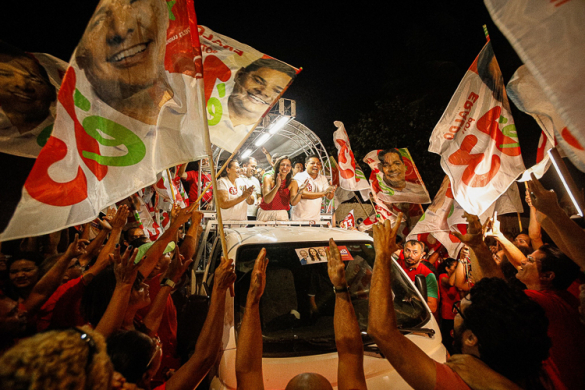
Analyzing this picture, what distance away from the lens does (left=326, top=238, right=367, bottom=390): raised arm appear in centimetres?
163

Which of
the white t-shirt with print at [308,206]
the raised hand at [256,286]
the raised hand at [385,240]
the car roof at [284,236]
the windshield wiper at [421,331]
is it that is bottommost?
the windshield wiper at [421,331]

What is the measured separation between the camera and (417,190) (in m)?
5.65

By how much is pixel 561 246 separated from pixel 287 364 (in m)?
2.06

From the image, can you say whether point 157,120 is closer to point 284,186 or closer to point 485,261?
point 485,261

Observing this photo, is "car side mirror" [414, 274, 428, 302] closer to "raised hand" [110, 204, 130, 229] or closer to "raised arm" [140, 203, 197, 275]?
"raised arm" [140, 203, 197, 275]

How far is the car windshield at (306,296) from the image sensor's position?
2.40 metres

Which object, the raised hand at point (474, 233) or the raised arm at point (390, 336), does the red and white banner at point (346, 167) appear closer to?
the raised hand at point (474, 233)

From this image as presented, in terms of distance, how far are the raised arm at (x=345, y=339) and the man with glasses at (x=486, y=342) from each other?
0.75ft

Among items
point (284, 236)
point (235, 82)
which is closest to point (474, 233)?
point (284, 236)

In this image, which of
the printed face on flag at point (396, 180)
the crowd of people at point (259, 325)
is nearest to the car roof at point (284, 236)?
the crowd of people at point (259, 325)

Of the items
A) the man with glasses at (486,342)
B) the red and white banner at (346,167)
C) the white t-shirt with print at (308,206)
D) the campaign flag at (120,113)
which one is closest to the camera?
the man with glasses at (486,342)

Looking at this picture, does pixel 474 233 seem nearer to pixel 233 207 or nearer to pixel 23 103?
pixel 23 103

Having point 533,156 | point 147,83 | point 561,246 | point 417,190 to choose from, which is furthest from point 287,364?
point 533,156

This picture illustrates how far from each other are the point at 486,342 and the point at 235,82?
9.97 ft
